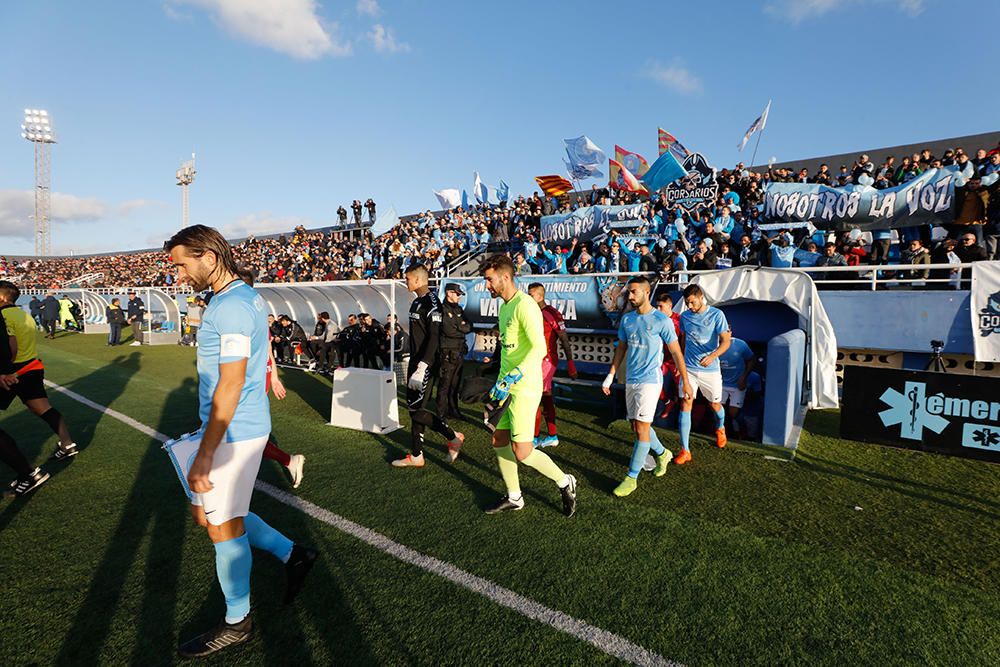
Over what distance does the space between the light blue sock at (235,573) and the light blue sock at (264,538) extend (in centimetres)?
25

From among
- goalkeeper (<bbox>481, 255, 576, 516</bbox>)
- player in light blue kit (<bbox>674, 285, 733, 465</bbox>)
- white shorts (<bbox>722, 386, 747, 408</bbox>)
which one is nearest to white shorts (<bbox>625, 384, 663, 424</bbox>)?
goalkeeper (<bbox>481, 255, 576, 516</bbox>)

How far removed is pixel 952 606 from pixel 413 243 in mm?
23540

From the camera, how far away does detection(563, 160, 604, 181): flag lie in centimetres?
2395

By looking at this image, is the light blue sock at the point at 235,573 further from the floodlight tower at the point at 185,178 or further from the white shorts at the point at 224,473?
the floodlight tower at the point at 185,178

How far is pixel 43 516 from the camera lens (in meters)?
4.31

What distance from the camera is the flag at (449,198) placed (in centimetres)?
3027

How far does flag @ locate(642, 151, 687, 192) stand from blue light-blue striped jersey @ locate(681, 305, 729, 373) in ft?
35.2

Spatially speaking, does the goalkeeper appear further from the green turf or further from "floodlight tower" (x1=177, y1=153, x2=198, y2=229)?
"floodlight tower" (x1=177, y1=153, x2=198, y2=229)

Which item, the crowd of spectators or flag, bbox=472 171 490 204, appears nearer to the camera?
the crowd of spectators

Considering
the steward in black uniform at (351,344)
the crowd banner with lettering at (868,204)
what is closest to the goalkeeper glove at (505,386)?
the steward in black uniform at (351,344)

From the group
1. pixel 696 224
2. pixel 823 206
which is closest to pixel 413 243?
pixel 696 224

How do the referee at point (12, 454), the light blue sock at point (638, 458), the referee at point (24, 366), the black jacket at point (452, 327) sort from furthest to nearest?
the black jacket at point (452, 327), the referee at point (24, 366), the light blue sock at point (638, 458), the referee at point (12, 454)

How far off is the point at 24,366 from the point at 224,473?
499cm

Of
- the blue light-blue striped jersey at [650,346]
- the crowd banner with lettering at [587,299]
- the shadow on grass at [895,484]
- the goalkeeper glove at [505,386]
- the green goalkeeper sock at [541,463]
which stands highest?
the crowd banner with lettering at [587,299]
